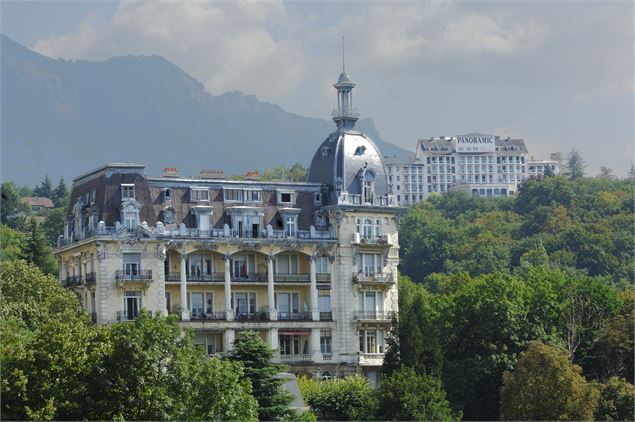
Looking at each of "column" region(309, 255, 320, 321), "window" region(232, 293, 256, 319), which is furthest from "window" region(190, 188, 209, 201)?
"column" region(309, 255, 320, 321)

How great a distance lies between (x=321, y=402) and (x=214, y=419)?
2435 centimetres

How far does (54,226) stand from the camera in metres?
180

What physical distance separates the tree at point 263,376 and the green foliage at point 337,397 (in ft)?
20.3

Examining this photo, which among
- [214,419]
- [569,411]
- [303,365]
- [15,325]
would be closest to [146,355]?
[214,419]

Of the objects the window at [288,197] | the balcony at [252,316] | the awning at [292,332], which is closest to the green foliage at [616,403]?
the awning at [292,332]

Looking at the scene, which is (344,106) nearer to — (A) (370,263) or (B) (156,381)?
(A) (370,263)

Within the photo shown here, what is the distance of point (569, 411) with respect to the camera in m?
107

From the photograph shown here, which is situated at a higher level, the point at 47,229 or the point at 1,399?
the point at 47,229

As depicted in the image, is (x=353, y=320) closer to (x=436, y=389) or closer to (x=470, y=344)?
(x=470, y=344)

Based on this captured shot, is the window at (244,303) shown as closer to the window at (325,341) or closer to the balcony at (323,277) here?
the balcony at (323,277)

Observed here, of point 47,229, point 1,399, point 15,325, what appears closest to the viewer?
point 1,399

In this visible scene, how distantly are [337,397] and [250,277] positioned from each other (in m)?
15.7

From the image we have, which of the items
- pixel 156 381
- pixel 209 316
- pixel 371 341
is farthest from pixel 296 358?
pixel 156 381

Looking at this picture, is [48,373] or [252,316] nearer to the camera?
[48,373]
